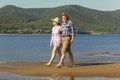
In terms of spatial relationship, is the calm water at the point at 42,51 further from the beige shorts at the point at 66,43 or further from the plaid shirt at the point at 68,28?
the plaid shirt at the point at 68,28

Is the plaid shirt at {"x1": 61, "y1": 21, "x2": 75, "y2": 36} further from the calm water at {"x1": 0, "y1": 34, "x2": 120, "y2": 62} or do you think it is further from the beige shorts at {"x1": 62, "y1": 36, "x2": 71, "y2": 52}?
the calm water at {"x1": 0, "y1": 34, "x2": 120, "y2": 62}

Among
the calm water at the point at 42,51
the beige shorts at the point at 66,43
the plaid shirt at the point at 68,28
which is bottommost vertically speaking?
the calm water at the point at 42,51

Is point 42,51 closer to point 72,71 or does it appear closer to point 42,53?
point 42,53

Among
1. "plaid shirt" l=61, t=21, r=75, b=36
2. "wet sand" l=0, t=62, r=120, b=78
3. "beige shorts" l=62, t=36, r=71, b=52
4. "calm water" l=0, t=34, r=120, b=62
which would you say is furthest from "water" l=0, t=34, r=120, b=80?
"plaid shirt" l=61, t=21, r=75, b=36

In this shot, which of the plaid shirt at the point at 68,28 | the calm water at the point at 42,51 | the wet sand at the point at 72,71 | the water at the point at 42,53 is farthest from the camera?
the calm water at the point at 42,51

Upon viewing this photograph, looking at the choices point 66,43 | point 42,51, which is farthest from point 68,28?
point 42,51

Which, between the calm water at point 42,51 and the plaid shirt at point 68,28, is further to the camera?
the calm water at point 42,51

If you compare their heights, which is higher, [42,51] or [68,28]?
[68,28]

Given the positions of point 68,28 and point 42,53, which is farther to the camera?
point 42,53

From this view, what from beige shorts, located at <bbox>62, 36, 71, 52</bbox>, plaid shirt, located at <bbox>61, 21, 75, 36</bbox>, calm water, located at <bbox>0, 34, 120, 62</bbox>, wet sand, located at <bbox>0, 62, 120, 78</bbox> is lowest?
calm water, located at <bbox>0, 34, 120, 62</bbox>

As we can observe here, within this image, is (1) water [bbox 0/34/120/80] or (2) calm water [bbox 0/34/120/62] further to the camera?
(2) calm water [bbox 0/34/120/62]

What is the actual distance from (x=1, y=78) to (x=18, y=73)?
1467 millimetres

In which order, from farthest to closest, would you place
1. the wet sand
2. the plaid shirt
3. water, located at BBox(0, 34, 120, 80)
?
the plaid shirt
water, located at BBox(0, 34, 120, 80)
the wet sand

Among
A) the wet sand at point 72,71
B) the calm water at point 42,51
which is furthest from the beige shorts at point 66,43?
the calm water at point 42,51
